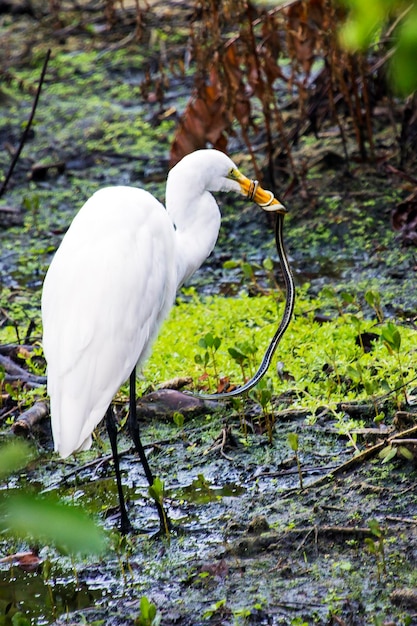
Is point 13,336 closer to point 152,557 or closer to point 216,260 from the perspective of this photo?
point 216,260

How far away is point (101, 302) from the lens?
11.2ft

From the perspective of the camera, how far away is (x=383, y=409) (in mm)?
3850

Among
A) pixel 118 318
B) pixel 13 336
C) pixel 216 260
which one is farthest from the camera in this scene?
pixel 216 260

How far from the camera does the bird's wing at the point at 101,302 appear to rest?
326cm

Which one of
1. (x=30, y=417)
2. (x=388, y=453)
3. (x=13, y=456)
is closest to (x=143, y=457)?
(x=30, y=417)

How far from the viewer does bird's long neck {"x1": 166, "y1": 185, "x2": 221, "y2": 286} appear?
157 inches

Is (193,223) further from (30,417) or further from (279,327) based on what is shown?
(30,417)

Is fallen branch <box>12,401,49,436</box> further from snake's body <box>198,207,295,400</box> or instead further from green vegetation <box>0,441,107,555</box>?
green vegetation <box>0,441,107,555</box>

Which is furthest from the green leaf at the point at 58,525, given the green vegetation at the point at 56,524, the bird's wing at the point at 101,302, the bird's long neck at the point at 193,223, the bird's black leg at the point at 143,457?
the bird's long neck at the point at 193,223

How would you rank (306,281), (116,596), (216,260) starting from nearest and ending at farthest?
(116,596) < (306,281) < (216,260)

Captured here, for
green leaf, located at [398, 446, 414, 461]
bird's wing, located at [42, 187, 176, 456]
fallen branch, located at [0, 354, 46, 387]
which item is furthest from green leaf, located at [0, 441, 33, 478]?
fallen branch, located at [0, 354, 46, 387]

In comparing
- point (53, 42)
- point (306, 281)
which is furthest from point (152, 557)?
point (53, 42)

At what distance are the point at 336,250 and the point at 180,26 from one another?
3783 millimetres

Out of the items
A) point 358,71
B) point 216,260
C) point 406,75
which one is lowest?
point 216,260
